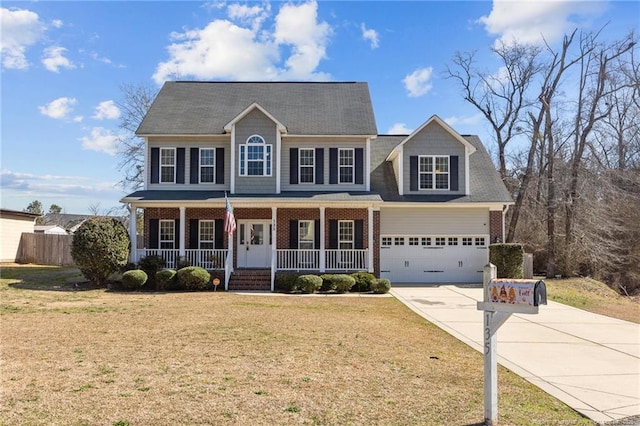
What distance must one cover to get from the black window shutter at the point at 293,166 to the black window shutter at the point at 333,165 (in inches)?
60.9

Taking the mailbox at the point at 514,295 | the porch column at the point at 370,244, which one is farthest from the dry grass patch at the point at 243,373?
the porch column at the point at 370,244

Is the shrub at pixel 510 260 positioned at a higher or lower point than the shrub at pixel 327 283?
higher

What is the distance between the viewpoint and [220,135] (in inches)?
828

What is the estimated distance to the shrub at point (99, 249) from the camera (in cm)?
1773

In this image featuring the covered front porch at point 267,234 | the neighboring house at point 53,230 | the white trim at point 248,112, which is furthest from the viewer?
the neighboring house at point 53,230

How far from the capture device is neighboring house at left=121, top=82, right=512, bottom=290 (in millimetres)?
20188

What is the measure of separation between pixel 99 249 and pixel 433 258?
14.1 metres

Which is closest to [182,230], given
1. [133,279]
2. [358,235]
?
[133,279]

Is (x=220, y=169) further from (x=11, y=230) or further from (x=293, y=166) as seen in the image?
(x=11, y=230)

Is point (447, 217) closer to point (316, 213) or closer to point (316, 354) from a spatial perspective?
point (316, 213)

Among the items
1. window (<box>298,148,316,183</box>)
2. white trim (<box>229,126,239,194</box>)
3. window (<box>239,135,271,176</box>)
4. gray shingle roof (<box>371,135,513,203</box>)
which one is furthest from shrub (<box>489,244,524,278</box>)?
white trim (<box>229,126,239,194</box>)

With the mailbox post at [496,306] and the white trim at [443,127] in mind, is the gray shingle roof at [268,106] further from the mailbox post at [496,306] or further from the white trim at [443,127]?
the mailbox post at [496,306]

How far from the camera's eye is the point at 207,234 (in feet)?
68.9

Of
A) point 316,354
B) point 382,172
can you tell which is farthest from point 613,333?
point 382,172
